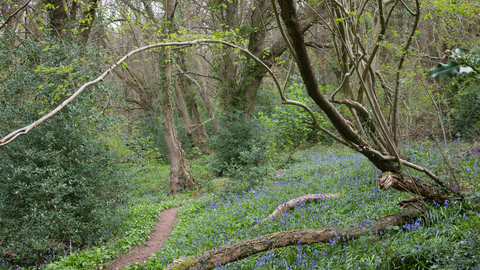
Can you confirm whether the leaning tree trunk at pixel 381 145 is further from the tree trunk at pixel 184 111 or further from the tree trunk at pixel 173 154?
the tree trunk at pixel 184 111

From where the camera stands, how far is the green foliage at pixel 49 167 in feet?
19.1

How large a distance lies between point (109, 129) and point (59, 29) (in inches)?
126

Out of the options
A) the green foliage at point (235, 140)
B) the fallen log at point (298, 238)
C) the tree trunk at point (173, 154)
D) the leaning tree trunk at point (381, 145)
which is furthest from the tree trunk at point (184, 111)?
the fallen log at point (298, 238)

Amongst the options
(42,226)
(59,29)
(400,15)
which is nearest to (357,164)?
(42,226)

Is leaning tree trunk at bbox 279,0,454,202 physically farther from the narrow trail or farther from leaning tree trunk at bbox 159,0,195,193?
leaning tree trunk at bbox 159,0,195,193

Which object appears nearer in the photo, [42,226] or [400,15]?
[42,226]

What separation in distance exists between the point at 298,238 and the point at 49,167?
539 cm

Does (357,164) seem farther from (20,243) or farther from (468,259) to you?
(20,243)

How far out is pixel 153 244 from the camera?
7.09m

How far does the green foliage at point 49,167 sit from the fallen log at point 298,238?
3848 millimetres

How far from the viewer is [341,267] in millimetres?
3393

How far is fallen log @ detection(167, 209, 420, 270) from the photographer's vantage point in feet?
12.2

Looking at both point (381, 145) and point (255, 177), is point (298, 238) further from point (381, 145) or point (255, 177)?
point (255, 177)

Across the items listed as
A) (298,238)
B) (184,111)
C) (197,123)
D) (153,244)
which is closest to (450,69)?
(298,238)
